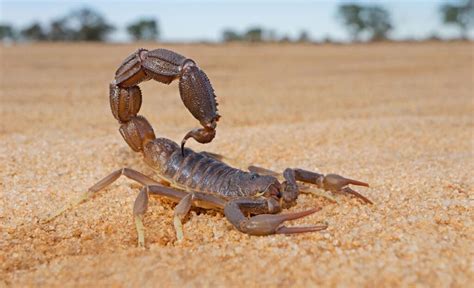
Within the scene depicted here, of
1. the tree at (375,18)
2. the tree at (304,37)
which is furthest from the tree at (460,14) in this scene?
the tree at (304,37)

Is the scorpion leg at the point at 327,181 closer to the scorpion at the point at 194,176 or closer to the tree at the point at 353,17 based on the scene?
the scorpion at the point at 194,176

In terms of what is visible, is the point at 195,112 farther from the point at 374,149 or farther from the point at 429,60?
the point at 429,60

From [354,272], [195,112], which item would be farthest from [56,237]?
[354,272]

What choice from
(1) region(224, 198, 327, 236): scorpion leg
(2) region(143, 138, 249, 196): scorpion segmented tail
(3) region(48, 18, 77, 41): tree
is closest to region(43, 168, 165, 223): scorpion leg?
(2) region(143, 138, 249, 196): scorpion segmented tail

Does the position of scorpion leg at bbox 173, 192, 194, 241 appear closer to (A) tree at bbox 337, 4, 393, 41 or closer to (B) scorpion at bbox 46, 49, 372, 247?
(B) scorpion at bbox 46, 49, 372, 247

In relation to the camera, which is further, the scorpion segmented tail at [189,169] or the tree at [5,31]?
the tree at [5,31]

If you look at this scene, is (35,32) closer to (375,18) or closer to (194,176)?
(375,18)
